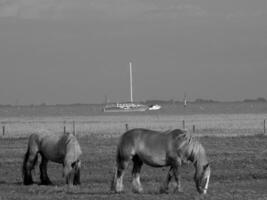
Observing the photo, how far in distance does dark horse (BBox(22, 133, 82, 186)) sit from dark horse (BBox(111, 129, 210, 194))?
1969 mm

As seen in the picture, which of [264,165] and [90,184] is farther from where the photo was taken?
[264,165]

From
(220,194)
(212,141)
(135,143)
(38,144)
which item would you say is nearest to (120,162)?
(135,143)

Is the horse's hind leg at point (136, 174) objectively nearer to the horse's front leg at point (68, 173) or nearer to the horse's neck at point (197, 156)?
the horse's neck at point (197, 156)

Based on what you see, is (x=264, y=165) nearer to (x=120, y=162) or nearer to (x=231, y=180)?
(x=231, y=180)

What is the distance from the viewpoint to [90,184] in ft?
68.3

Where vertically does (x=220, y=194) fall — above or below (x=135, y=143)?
below

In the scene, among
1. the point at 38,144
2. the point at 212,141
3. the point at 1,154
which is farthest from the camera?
the point at 212,141

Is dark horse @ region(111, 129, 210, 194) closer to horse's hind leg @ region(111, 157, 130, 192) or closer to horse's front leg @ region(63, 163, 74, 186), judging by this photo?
horse's hind leg @ region(111, 157, 130, 192)

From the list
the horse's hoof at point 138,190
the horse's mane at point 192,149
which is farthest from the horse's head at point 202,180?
the horse's hoof at point 138,190

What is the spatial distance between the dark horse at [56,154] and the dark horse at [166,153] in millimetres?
1969

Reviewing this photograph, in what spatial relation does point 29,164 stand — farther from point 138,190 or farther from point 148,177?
point 138,190

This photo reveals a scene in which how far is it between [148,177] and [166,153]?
514 cm

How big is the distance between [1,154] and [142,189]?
15960 mm

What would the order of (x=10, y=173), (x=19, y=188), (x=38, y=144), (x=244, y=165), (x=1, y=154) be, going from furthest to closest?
(x=1, y=154) → (x=244, y=165) → (x=10, y=173) → (x=38, y=144) → (x=19, y=188)
